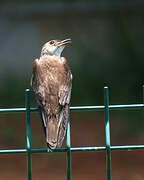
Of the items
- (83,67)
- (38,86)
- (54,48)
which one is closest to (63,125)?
(38,86)

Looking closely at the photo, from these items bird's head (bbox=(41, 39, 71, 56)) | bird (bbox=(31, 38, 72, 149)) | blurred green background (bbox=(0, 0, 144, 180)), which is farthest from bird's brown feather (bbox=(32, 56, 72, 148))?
blurred green background (bbox=(0, 0, 144, 180))

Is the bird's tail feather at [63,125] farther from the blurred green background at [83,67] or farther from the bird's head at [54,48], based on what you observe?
the blurred green background at [83,67]

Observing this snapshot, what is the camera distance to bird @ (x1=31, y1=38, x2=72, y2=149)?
3162mm

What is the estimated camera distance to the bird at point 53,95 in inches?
124

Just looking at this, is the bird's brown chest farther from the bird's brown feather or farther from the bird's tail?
the bird's tail

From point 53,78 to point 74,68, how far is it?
399cm

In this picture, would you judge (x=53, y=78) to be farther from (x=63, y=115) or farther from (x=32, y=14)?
(x=32, y=14)

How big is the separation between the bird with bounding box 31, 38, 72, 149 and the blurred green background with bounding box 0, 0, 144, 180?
3554 millimetres

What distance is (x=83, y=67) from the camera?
7.62m

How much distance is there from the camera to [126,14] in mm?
7680

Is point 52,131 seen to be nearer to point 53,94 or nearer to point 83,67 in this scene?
point 53,94

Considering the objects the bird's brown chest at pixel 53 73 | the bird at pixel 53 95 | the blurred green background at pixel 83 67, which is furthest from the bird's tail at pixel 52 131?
the blurred green background at pixel 83 67

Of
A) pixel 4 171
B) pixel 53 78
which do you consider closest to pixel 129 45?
pixel 4 171

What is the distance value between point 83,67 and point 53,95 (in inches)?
165
